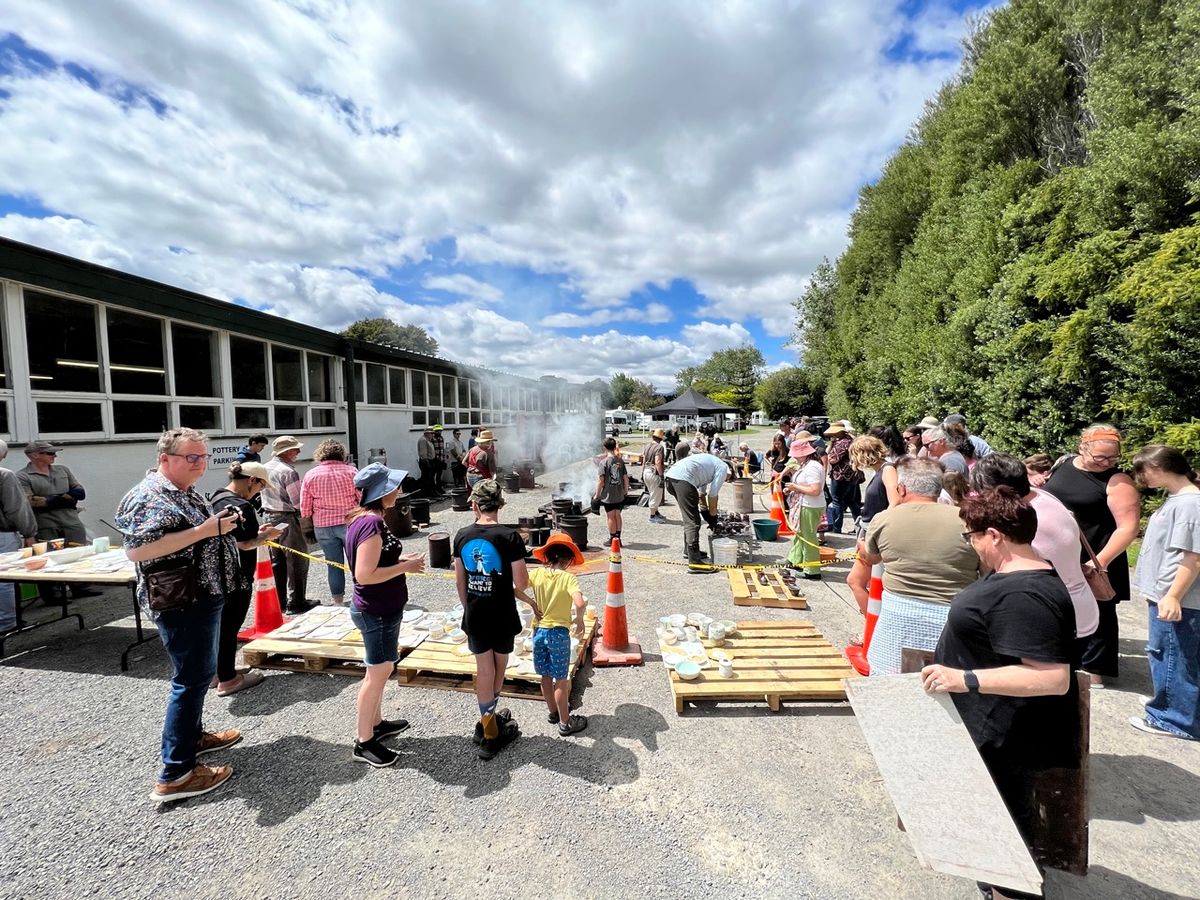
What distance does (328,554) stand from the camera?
5484mm

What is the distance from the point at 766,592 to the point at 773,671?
1925mm

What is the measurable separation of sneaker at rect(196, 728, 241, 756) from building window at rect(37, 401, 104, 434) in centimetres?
607

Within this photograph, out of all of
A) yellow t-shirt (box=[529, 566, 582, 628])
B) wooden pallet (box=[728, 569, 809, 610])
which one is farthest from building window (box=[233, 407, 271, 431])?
wooden pallet (box=[728, 569, 809, 610])

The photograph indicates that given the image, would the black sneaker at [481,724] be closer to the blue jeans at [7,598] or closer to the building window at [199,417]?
the blue jeans at [7,598]

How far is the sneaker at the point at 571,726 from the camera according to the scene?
11.1 feet

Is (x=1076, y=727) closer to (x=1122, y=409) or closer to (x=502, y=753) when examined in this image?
(x=502, y=753)

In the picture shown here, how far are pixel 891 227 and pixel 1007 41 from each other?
26.3 feet

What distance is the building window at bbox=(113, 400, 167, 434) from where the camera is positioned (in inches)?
296

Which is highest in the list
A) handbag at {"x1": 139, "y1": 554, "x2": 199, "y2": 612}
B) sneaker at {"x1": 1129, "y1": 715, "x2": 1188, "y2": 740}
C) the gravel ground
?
handbag at {"x1": 139, "y1": 554, "x2": 199, "y2": 612}

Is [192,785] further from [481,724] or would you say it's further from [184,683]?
[481,724]

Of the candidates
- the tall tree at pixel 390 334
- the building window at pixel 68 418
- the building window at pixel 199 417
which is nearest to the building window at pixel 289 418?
the building window at pixel 199 417

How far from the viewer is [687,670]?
3848 millimetres

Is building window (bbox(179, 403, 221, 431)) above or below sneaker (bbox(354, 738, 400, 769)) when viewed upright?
above

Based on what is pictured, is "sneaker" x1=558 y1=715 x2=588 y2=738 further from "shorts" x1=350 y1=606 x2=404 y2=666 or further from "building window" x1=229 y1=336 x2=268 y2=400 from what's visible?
"building window" x1=229 y1=336 x2=268 y2=400
